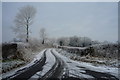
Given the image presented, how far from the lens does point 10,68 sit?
12516 millimetres

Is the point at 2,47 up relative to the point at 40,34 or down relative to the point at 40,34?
down

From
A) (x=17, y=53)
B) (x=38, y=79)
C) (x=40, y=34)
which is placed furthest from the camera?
(x=40, y=34)

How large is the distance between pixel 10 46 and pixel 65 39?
74.8 metres

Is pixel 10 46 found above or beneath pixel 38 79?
above

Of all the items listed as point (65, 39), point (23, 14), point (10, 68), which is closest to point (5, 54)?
point (10, 68)

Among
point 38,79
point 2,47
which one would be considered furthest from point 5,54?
point 38,79

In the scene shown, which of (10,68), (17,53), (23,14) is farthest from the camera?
(23,14)

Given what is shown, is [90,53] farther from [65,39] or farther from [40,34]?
[65,39]

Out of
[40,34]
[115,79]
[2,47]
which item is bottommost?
[115,79]

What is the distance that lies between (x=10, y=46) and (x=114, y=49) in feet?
56.1

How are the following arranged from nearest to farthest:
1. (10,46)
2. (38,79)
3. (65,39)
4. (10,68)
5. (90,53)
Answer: (38,79) → (10,68) → (10,46) → (90,53) → (65,39)

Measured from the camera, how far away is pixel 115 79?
9.30m

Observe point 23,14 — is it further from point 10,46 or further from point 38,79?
point 38,79

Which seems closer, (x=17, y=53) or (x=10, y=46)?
(x=17, y=53)
